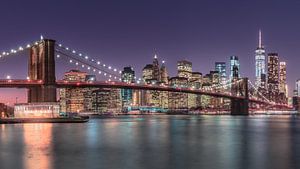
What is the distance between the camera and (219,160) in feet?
73.3

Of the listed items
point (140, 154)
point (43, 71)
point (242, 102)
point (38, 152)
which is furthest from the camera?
point (242, 102)

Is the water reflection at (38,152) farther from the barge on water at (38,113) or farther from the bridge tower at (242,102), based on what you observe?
the bridge tower at (242,102)

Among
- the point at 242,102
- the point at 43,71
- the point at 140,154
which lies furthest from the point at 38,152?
the point at 242,102

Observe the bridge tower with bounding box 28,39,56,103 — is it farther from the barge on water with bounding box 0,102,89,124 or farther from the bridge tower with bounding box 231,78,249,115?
the bridge tower with bounding box 231,78,249,115

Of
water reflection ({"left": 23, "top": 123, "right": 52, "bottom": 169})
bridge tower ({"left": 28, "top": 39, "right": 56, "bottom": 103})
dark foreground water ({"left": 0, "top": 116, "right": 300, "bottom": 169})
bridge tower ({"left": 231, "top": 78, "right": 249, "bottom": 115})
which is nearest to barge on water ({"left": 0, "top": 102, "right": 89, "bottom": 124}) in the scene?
bridge tower ({"left": 28, "top": 39, "right": 56, "bottom": 103})

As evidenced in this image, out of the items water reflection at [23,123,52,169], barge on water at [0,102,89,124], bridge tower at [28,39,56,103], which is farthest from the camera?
bridge tower at [28,39,56,103]

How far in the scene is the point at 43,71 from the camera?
63438mm

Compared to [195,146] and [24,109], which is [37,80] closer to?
[24,109]

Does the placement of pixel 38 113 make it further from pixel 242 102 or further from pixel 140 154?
pixel 242 102

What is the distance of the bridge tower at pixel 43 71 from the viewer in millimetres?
61775

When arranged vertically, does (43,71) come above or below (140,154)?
above

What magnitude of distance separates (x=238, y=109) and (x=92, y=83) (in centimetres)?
4336

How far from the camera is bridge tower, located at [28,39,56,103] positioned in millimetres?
61775

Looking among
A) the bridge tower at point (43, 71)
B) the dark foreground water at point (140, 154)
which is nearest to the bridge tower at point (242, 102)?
the bridge tower at point (43, 71)
